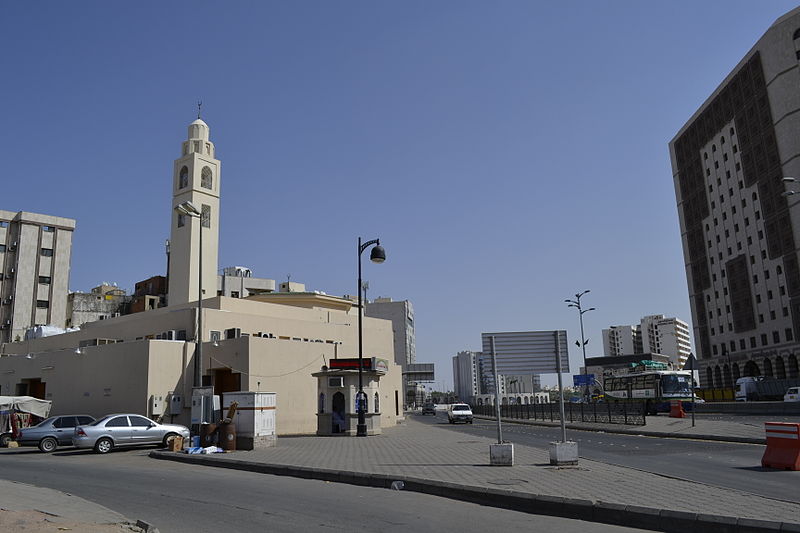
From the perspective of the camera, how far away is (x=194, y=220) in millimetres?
51375

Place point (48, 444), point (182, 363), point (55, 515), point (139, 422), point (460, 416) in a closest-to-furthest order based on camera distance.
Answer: point (55, 515) → point (139, 422) → point (48, 444) → point (182, 363) → point (460, 416)

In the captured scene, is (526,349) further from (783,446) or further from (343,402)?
(343,402)

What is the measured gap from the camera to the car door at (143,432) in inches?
952

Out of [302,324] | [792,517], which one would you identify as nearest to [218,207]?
[302,324]

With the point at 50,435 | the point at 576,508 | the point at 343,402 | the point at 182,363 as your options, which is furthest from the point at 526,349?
the point at 182,363

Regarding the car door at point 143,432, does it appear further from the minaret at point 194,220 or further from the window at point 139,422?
the minaret at point 194,220

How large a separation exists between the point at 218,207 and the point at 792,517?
4948cm

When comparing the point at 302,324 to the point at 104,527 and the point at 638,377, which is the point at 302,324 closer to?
the point at 638,377

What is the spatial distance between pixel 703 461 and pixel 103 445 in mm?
20604

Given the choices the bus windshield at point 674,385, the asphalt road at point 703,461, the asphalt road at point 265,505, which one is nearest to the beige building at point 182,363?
the asphalt road at point 703,461

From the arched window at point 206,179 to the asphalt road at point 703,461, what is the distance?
3917cm

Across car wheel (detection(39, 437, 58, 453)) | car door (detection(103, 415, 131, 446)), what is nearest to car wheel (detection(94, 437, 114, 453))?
car door (detection(103, 415, 131, 446))

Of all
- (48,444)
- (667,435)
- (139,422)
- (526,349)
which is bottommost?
(667,435)

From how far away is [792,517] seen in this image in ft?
26.3
